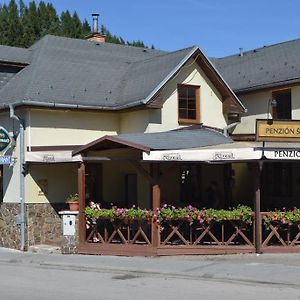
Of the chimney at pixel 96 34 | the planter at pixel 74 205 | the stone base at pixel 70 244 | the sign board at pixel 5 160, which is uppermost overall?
the chimney at pixel 96 34

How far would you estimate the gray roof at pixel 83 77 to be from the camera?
2014 centimetres

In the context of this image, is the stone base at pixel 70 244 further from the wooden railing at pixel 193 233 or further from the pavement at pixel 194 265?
the wooden railing at pixel 193 233

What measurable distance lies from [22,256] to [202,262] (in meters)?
5.50

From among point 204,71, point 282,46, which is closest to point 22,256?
point 204,71

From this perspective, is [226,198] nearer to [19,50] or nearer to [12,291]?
[19,50]

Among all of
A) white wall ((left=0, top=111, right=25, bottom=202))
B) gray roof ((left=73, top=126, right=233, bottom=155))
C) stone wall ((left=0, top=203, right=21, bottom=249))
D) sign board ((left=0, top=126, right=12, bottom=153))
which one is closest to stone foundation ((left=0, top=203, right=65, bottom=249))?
stone wall ((left=0, top=203, right=21, bottom=249))

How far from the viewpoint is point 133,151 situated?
16.8 m

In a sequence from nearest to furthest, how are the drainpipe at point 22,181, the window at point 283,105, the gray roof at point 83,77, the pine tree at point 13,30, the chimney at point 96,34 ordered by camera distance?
the drainpipe at point 22,181 < the gray roof at point 83,77 < the window at point 283,105 < the chimney at point 96,34 < the pine tree at point 13,30

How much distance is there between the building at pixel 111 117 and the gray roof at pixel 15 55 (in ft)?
0.12

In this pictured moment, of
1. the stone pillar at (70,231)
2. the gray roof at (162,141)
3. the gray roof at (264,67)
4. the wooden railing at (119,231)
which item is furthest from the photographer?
the gray roof at (264,67)

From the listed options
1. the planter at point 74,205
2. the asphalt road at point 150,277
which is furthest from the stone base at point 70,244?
the planter at point 74,205

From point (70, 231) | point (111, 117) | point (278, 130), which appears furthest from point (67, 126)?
point (278, 130)

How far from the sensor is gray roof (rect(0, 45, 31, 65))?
21.8 m

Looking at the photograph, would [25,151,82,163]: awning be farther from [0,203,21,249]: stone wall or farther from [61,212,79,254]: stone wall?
[0,203,21,249]: stone wall
